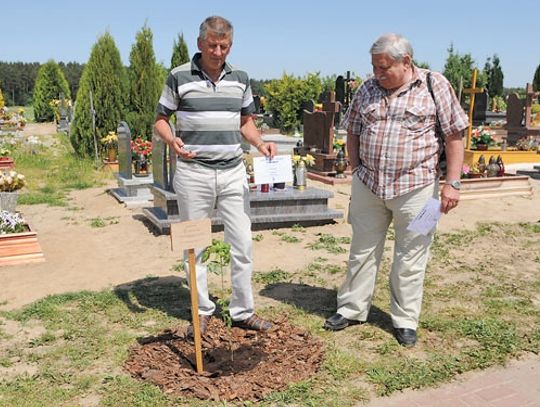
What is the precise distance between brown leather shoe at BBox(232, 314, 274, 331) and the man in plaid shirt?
65 cm

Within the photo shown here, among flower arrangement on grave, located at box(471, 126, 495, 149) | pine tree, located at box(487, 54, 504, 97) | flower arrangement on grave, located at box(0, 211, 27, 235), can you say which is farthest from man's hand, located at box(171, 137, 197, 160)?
pine tree, located at box(487, 54, 504, 97)

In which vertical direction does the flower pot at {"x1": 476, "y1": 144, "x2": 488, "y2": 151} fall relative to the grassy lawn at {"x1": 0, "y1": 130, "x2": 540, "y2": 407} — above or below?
above

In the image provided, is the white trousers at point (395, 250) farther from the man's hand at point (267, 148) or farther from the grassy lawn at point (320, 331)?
the man's hand at point (267, 148)

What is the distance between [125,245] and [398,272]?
11.7ft

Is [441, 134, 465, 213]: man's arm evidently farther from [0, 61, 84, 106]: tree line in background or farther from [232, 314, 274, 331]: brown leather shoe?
[0, 61, 84, 106]: tree line in background

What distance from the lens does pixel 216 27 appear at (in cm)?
308

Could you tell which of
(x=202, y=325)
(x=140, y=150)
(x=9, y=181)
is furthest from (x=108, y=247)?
(x=140, y=150)

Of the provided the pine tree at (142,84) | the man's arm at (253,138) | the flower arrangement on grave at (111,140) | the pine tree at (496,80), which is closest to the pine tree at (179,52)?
the pine tree at (142,84)

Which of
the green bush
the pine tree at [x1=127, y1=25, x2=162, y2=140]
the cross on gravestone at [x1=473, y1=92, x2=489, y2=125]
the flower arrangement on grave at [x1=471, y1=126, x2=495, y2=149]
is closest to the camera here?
the pine tree at [x1=127, y1=25, x2=162, y2=140]

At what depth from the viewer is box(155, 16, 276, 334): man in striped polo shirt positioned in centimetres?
322

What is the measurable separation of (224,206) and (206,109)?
0.60 metres

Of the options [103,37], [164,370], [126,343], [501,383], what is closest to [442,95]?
[501,383]

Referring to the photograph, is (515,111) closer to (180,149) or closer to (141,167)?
(141,167)

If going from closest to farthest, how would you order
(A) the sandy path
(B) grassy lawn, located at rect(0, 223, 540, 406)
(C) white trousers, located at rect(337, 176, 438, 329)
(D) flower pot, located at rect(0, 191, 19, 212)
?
(B) grassy lawn, located at rect(0, 223, 540, 406) → (C) white trousers, located at rect(337, 176, 438, 329) → (A) the sandy path → (D) flower pot, located at rect(0, 191, 19, 212)
